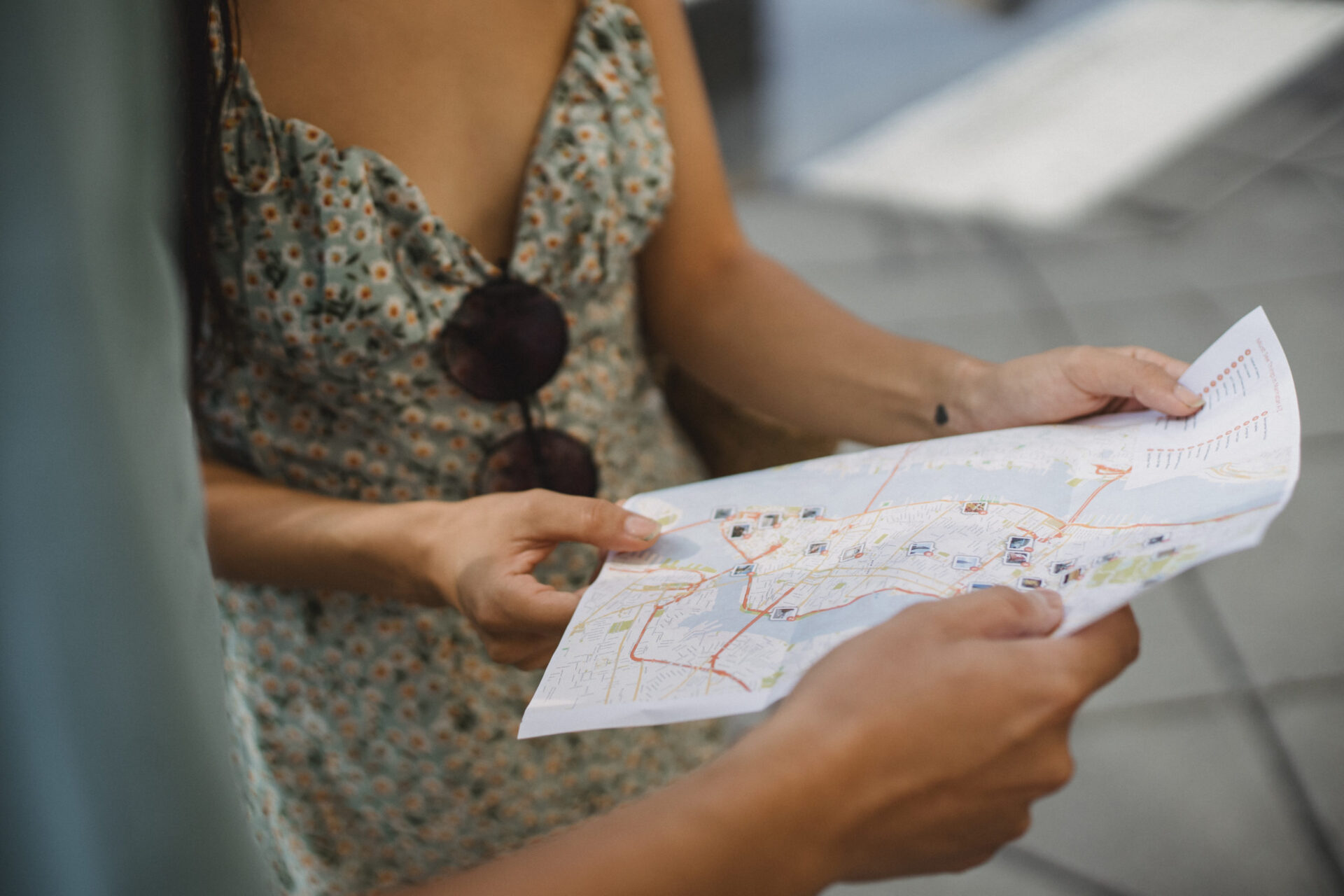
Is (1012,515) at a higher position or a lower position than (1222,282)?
higher

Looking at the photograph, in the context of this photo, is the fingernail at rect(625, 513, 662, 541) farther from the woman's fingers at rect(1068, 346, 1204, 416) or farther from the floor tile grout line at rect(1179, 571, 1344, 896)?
the floor tile grout line at rect(1179, 571, 1344, 896)

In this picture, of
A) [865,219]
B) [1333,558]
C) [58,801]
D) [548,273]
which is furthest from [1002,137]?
[58,801]

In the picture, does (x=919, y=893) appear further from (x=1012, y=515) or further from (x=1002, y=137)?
(x=1002, y=137)

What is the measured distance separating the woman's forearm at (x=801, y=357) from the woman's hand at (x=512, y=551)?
27 cm

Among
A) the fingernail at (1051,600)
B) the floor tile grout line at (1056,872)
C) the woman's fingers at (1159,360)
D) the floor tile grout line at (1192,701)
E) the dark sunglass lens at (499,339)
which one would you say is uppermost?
the dark sunglass lens at (499,339)

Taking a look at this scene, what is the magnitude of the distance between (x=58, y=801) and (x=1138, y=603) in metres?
1.76

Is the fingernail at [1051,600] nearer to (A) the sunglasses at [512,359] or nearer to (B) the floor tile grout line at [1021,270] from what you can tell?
(A) the sunglasses at [512,359]

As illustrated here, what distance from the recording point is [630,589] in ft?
2.02

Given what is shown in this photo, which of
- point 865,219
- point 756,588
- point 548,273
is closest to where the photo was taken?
point 756,588

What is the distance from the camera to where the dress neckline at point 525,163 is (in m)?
0.72

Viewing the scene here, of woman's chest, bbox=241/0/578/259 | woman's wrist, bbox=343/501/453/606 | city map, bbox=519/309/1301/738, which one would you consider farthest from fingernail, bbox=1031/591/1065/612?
woman's chest, bbox=241/0/578/259

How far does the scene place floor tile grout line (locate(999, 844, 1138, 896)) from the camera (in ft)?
4.29

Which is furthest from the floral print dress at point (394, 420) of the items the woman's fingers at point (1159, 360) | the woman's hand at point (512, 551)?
the woman's fingers at point (1159, 360)

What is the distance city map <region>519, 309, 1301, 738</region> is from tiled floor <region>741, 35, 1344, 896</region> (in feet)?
2.97
